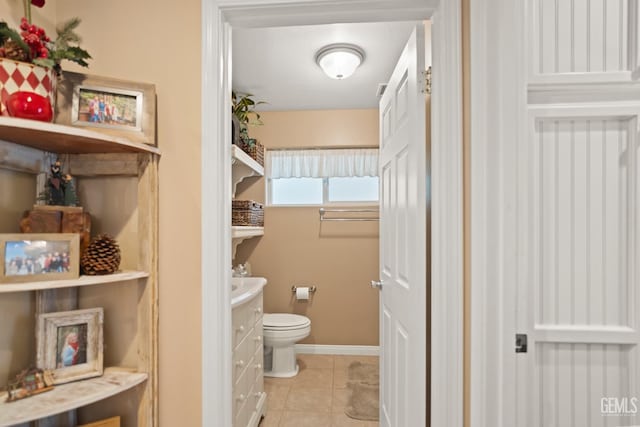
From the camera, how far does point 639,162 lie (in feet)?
3.18

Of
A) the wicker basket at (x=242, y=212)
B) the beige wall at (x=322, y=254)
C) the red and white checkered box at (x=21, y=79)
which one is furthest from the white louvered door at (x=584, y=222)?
the beige wall at (x=322, y=254)

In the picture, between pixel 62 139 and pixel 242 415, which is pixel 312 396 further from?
pixel 62 139

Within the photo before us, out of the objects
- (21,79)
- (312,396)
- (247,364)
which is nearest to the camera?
(21,79)

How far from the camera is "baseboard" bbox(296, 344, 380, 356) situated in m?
3.05

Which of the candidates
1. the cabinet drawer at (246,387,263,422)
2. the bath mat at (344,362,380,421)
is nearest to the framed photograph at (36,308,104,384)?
the cabinet drawer at (246,387,263,422)

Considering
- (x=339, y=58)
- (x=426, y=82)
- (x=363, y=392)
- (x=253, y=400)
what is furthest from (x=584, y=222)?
(x=363, y=392)

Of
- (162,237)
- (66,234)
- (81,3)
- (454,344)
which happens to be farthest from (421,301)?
(81,3)

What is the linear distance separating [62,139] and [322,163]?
7.80ft

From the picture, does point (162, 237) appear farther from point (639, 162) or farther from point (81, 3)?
point (639, 162)

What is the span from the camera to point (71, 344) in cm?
102

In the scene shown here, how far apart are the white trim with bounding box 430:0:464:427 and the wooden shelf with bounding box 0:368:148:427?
1035 millimetres

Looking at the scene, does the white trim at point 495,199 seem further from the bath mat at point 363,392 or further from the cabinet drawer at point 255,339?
the bath mat at point 363,392

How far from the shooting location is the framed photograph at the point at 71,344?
0.98 meters

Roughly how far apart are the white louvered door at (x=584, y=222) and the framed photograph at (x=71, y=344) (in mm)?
1448
